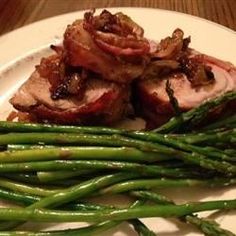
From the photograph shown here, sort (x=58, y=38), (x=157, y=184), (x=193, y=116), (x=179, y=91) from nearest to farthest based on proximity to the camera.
A: (x=157, y=184), (x=193, y=116), (x=179, y=91), (x=58, y=38)

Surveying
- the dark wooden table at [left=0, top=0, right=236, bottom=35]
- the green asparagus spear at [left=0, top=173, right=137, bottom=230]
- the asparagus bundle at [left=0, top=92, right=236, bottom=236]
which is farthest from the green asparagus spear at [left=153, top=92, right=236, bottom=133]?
the dark wooden table at [left=0, top=0, right=236, bottom=35]

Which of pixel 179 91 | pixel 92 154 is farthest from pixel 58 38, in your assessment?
pixel 92 154

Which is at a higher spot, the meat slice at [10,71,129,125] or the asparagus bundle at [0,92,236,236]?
the meat slice at [10,71,129,125]

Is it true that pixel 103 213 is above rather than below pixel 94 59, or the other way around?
below

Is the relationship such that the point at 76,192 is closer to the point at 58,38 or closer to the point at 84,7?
the point at 58,38

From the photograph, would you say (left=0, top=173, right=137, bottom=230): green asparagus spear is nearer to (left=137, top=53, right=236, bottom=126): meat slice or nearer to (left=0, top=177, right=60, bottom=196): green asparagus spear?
(left=0, top=177, right=60, bottom=196): green asparagus spear

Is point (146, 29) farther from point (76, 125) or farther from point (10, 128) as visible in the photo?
point (10, 128)

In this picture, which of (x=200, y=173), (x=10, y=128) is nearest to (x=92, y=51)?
(x=10, y=128)
